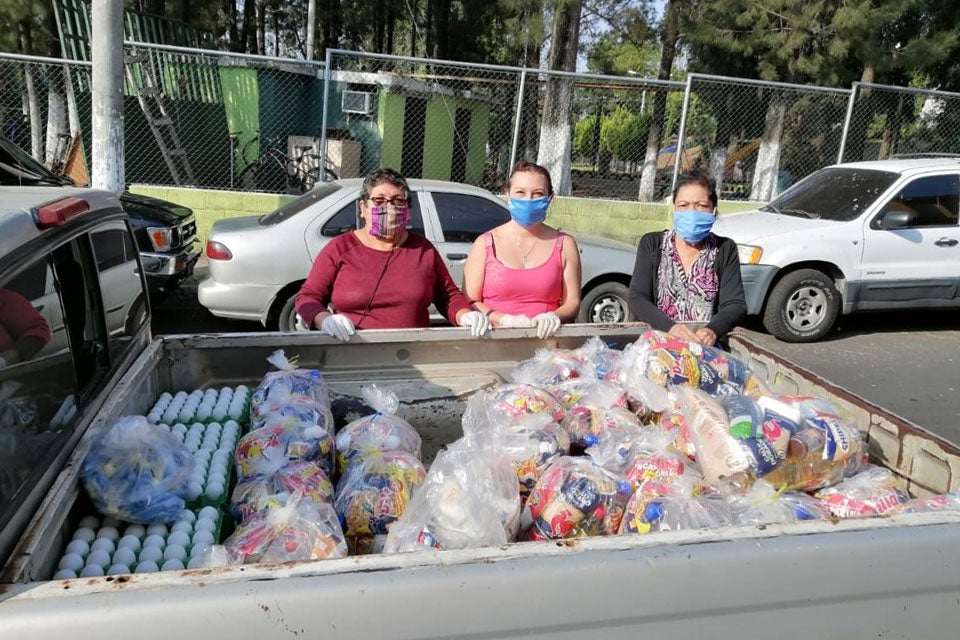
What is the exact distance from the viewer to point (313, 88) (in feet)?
64.1

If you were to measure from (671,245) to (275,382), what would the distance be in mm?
2081

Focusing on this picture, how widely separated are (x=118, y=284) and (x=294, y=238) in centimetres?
397

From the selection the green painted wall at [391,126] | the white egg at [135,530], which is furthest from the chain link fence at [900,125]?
the white egg at [135,530]

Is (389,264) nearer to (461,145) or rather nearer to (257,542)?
(257,542)

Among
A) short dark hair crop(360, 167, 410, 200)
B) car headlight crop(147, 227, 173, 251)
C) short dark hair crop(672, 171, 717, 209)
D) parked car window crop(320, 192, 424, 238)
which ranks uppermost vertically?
short dark hair crop(672, 171, 717, 209)

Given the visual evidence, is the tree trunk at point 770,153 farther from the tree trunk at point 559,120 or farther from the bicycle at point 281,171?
the bicycle at point 281,171

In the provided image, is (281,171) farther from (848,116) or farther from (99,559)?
(99,559)

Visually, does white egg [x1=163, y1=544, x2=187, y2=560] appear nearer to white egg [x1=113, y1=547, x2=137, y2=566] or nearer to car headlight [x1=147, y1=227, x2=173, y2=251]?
white egg [x1=113, y1=547, x2=137, y2=566]

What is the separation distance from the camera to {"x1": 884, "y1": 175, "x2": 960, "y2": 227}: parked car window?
8250 millimetres

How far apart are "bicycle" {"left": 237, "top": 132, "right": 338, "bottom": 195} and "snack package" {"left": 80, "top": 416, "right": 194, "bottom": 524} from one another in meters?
12.6

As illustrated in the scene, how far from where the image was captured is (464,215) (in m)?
7.08

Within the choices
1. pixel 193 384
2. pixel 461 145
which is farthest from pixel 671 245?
pixel 461 145

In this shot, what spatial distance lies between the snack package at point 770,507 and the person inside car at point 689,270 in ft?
4.84

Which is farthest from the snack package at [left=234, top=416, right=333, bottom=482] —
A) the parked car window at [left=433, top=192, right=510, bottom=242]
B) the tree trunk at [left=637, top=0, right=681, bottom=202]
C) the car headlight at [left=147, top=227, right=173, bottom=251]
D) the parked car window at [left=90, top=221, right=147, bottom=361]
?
the tree trunk at [left=637, top=0, right=681, bottom=202]
